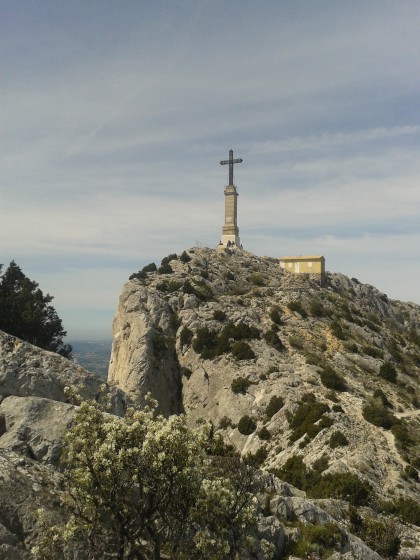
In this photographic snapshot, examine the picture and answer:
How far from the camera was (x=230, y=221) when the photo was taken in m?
115

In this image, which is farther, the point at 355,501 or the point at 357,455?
the point at 357,455

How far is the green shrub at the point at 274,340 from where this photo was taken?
2707 inches

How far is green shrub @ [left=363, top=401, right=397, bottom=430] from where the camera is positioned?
48.2 m

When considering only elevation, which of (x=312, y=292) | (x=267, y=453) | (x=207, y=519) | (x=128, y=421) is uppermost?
(x=312, y=292)

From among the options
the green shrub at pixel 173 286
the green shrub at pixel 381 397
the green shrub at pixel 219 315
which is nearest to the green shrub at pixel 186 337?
the green shrub at pixel 219 315

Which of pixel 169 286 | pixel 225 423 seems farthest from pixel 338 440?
pixel 169 286

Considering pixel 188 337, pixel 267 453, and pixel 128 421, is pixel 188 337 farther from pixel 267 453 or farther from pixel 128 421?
pixel 128 421

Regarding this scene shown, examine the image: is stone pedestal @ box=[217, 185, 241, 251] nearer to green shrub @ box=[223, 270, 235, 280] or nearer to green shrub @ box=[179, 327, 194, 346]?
green shrub @ box=[223, 270, 235, 280]

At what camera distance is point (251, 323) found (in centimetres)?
7412

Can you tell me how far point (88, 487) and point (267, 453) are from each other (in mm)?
37831

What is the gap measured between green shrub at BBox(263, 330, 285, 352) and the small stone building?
40.7 m

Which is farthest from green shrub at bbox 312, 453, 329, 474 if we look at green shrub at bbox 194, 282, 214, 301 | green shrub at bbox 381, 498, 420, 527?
green shrub at bbox 194, 282, 214, 301

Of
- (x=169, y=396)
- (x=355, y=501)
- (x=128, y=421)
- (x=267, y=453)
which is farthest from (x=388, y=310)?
(x=128, y=421)

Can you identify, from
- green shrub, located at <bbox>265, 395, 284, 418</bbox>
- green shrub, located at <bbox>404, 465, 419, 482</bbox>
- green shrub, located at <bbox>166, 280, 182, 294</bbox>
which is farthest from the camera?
green shrub, located at <bbox>166, 280, 182, 294</bbox>
